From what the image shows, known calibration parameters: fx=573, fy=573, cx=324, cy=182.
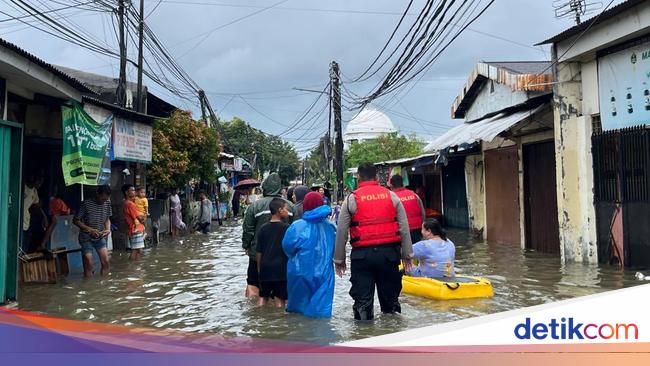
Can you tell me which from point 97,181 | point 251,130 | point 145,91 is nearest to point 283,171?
point 251,130

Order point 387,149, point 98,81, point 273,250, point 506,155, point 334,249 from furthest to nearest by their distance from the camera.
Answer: point 387,149
point 98,81
point 506,155
point 273,250
point 334,249

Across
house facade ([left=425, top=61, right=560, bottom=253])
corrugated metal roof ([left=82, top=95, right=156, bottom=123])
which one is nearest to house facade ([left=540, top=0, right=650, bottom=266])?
house facade ([left=425, top=61, right=560, bottom=253])

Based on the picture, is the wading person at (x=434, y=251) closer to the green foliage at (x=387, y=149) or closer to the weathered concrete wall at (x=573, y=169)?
the weathered concrete wall at (x=573, y=169)

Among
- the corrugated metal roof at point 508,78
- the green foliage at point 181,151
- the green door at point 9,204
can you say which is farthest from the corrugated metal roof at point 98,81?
the green door at point 9,204

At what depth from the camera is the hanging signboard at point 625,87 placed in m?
9.12

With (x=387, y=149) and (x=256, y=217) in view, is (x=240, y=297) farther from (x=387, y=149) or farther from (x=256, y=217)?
(x=387, y=149)

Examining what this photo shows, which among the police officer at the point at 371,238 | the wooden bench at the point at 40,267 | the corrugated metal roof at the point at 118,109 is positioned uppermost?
the corrugated metal roof at the point at 118,109

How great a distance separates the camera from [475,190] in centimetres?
1786

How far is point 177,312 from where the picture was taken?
7.33m

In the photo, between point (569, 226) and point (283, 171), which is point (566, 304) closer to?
point (569, 226)

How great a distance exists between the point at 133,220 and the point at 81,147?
2.61 meters

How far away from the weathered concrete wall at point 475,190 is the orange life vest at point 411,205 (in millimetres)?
8755

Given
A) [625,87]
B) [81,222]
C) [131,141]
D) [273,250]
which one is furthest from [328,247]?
[131,141]

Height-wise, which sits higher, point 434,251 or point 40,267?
point 434,251
